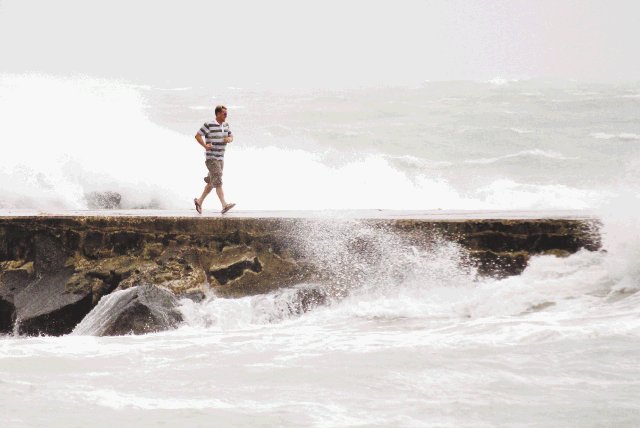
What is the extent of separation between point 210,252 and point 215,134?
70.5 inches

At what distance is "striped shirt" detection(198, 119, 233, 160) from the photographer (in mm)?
9414

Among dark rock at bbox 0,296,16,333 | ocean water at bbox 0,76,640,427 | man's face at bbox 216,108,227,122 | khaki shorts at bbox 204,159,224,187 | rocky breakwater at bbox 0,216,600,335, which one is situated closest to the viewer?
ocean water at bbox 0,76,640,427

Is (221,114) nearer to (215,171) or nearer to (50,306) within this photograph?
(215,171)

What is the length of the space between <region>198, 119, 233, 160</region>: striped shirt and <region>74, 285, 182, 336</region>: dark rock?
7.58 ft

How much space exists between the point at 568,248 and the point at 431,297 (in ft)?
3.76

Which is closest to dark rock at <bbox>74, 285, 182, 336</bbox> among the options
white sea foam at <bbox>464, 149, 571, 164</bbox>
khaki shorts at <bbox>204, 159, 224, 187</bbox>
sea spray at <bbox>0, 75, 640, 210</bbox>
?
khaki shorts at <bbox>204, 159, 224, 187</bbox>

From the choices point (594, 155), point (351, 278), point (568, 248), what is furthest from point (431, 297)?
point (594, 155)

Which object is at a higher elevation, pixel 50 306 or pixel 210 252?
pixel 210 252

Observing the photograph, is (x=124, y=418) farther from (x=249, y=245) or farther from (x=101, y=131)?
(x=101, y=131)

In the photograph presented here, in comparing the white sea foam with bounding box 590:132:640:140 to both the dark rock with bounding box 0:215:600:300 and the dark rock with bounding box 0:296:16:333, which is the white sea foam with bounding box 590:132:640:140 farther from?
the dark rock with bounding box 0:296:16:333

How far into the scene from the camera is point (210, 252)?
8039 mm

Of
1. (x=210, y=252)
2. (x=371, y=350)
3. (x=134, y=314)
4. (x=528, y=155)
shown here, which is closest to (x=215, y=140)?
(x=210, y=252)

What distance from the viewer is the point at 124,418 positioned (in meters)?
4.46

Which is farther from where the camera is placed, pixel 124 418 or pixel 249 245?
pixel 249 245
